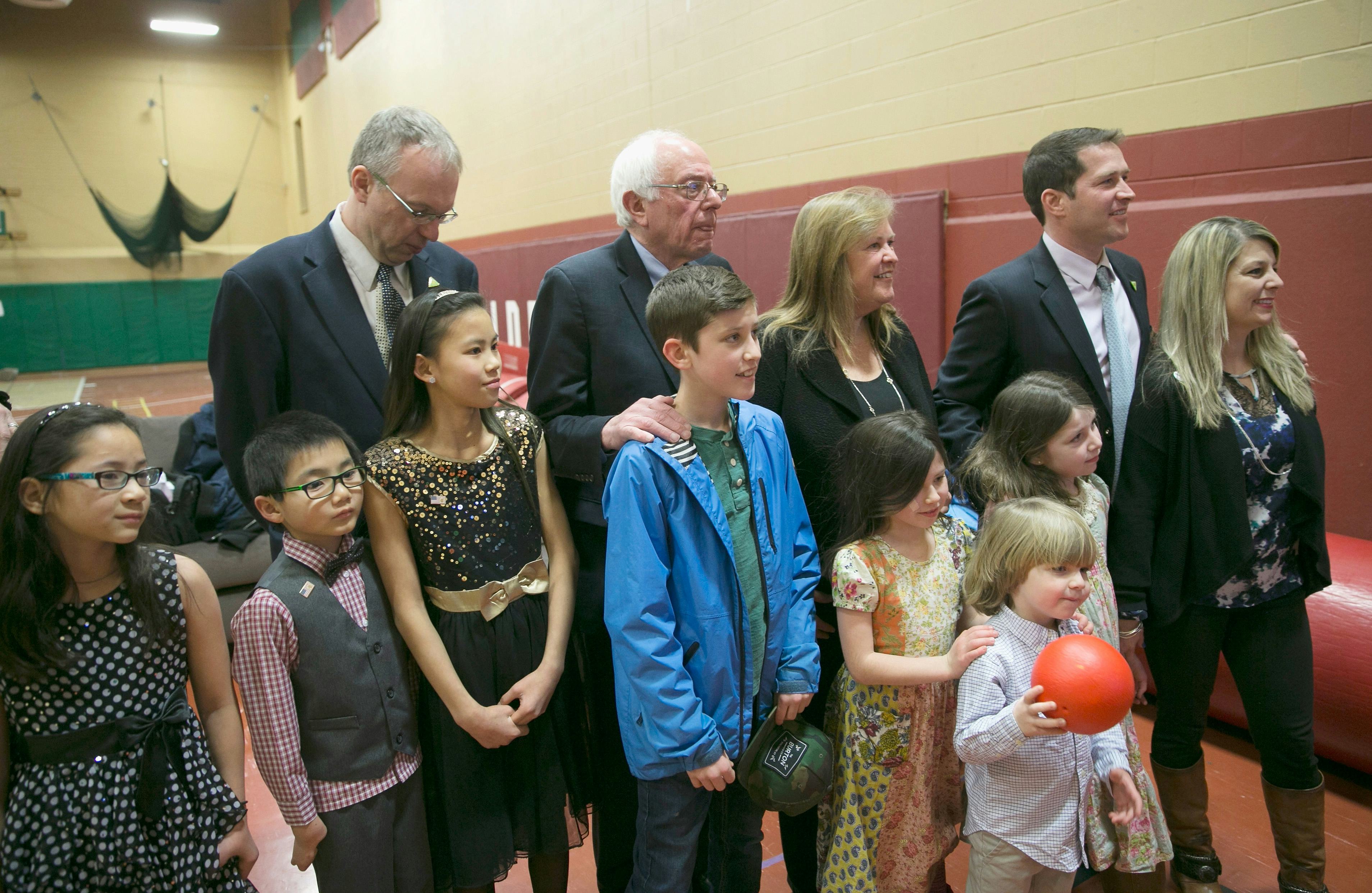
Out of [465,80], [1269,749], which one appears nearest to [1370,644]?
[1269,749]

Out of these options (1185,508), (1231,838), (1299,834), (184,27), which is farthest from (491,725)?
(184,27)

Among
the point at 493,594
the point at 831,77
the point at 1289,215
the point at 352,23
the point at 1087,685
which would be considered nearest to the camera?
the point at 1087,685

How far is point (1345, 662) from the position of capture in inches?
105

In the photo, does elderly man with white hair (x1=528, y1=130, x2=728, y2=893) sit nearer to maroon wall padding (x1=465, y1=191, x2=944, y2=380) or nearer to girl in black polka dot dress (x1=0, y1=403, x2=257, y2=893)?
maroon wall padding (x1=465, y1=191, x2=944, y2=380)

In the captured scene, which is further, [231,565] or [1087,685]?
[231,565]

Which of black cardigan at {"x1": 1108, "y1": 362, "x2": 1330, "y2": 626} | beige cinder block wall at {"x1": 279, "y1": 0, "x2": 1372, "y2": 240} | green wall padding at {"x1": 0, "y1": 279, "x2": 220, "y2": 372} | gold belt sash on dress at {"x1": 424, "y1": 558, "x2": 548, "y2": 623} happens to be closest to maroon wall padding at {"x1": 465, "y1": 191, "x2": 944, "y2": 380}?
beige cinder block wall at {"x1": 279, "y1": 0, "x2": 1372, "y2": 240}

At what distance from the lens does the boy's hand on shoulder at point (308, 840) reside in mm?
1656

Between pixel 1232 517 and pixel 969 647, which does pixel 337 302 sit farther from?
pixel 1232 517

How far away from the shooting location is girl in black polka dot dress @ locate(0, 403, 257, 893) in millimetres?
1507

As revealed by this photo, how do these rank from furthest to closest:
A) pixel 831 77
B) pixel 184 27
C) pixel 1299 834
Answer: pixel 184 27 < pixel 831 77 < pixel 1299 834

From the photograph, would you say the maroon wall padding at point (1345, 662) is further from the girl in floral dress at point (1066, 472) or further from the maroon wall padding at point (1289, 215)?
Answer: the girl in floral dress at point (1066, 472)

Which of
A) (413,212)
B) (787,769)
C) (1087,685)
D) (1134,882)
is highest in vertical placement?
(413,212)

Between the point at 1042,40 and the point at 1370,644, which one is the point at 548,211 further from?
the point at 1370,644

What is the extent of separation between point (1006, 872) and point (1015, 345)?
51.0 inches
